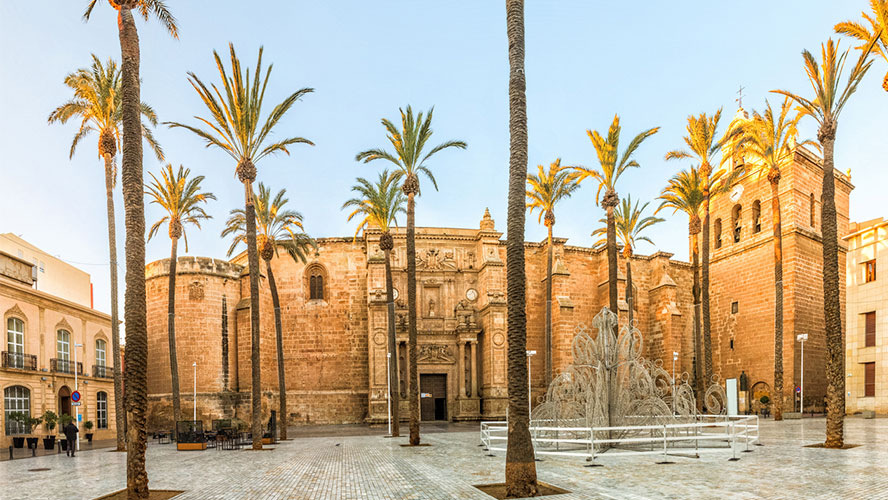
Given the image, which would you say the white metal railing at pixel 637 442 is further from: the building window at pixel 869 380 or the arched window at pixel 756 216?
the arched window at pixel 756 216

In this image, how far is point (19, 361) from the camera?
2758cm

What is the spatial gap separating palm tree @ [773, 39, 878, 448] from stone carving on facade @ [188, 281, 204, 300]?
105 feet

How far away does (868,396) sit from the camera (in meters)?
32.4

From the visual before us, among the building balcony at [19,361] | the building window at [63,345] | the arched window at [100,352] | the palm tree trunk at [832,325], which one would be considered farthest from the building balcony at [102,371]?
the palm tree trunk at [832,325]

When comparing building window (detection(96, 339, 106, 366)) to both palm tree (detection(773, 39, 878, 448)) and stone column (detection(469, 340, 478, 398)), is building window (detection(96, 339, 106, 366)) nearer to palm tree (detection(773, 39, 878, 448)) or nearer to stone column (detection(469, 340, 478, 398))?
stone column (detection(469, 340, 478, 398))

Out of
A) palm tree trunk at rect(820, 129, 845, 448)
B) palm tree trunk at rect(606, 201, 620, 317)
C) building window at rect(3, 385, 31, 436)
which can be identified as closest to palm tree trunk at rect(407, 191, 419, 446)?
palm tree trunk at rect(606, 201, 620, 317)

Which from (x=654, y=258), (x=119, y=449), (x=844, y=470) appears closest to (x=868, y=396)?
(x=654, y=258)

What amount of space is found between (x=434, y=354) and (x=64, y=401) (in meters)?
20.3

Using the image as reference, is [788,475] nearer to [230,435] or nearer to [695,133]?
[230,435]

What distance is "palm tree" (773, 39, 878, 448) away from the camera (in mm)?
16125

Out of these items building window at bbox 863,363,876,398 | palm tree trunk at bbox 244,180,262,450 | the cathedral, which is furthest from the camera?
the cathedral

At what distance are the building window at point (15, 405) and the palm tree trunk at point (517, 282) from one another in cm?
2388

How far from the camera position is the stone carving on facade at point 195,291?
37344 millimetres

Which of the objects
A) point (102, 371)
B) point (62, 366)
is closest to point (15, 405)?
point (62, 366)
